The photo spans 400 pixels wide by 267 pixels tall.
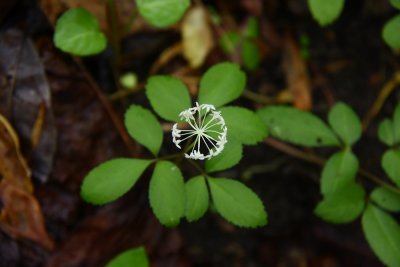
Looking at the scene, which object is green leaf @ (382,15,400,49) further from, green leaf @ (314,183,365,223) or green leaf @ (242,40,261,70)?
green leaf @ (242,40,261,70)

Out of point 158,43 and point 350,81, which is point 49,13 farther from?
point 350,81

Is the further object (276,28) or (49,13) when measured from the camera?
(276,28)

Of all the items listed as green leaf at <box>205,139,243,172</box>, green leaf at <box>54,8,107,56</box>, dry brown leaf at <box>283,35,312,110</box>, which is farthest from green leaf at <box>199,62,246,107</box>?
dry brown leaf at <box>283,35,312,110</box>

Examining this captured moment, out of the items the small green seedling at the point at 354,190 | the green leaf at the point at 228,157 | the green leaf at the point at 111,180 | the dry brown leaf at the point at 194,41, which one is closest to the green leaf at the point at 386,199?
the small green seedling at the point at 354,190

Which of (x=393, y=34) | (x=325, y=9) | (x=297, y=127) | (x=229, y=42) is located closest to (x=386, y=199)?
(x=297, y=127)

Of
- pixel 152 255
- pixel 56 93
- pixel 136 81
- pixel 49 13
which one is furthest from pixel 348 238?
pixel 49 13
